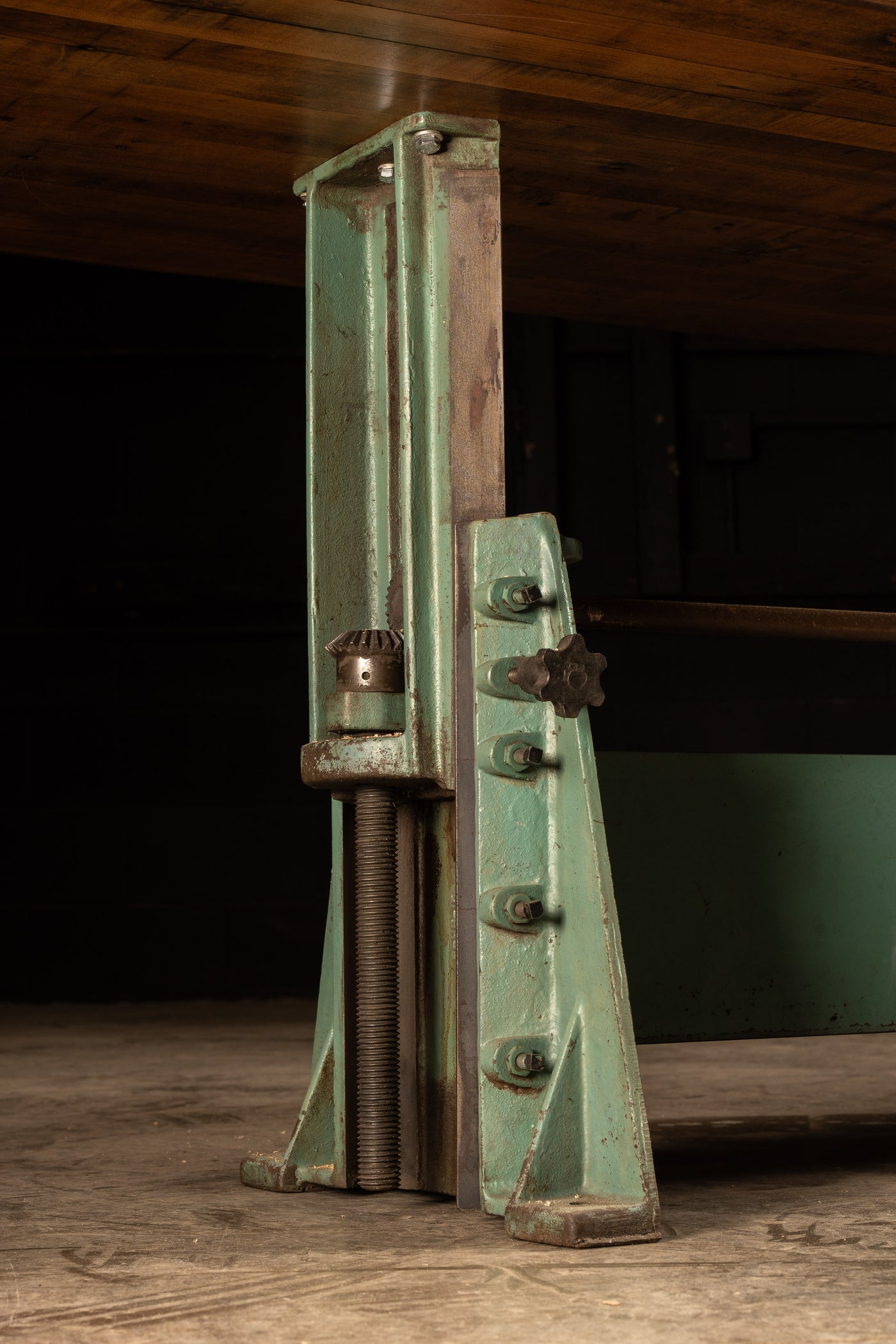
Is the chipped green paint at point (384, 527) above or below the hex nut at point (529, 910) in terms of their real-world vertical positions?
above

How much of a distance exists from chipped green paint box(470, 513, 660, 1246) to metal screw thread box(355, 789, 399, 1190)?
0.28 m

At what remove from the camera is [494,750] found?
3.04 metres

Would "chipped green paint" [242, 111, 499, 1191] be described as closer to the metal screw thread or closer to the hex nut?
the metal screw thread

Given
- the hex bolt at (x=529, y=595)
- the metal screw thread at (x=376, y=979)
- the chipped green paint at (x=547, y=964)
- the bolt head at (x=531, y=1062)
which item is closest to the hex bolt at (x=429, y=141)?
the chipped green paint at (x=547, y=964)

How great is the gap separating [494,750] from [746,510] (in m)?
7.14

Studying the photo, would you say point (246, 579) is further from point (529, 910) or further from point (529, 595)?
point (529, 910)

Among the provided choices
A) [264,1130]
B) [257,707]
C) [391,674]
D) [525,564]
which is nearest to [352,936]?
[391,674]

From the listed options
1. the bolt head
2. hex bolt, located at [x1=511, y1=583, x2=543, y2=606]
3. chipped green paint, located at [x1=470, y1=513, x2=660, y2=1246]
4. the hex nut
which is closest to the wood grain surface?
chipped green paint, located at [x1=470, y1=513, x2=660, y2=1246]

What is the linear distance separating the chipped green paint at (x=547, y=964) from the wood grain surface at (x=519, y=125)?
2.69 ft

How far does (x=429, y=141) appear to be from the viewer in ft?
10.7

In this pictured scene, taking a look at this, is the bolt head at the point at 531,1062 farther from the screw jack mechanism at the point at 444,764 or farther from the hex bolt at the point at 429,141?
the hex bolt at the point at 429,141

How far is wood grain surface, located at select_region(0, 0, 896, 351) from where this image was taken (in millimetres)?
2861

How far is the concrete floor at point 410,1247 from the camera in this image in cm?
232

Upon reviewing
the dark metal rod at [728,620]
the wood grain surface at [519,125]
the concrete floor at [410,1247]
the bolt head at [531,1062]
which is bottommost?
the concrete floor at [410,1247]
